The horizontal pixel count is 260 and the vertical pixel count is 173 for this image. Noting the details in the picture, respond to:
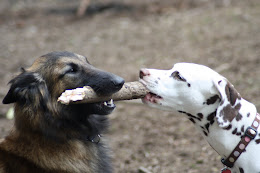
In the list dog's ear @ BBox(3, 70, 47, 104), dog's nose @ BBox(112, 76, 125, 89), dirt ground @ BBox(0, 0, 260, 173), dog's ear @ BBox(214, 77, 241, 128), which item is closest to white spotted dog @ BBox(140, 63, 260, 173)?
dog's ear @ BBox(214, 77, 241, 128)

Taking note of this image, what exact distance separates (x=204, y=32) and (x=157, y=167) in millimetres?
5794

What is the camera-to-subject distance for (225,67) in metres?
7.90

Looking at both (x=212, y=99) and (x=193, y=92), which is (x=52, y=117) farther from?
(x=212, y=99)

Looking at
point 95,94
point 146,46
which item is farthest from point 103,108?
point 146,46

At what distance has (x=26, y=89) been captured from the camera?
365 centimetres

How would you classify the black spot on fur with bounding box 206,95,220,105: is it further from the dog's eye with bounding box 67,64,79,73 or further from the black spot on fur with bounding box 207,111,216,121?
the dog's eye with bounding box 67,64,79,73

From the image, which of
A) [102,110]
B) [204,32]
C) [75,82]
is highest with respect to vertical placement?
[75,82]

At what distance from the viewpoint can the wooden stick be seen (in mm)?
3365

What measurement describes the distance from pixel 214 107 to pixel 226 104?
0.57 feet

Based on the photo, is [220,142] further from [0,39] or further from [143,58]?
[0,39]

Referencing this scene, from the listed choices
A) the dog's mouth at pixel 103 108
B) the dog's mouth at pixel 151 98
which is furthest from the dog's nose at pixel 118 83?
the dog's mouth at pixel 151 98

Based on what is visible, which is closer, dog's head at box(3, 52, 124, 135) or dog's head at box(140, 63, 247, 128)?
dog's head at box(140, 63, 247, 128)

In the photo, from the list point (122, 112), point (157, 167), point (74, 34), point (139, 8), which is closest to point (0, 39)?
point (74, 34)

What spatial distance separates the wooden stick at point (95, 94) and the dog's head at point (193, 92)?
0.32 feet
